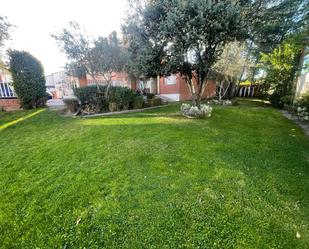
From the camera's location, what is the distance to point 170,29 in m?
6.45

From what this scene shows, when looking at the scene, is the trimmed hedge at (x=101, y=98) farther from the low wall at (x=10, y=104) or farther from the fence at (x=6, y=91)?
the fence at (x=6, y=91)

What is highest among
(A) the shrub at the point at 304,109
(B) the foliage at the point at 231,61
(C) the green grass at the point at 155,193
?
(B) the foliage at the point at 231,61

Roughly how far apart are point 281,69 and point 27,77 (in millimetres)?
17271

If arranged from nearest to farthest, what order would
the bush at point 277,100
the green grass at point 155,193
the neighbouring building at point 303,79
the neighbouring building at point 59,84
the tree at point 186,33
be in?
the green grass at point 155,193
the tree at point 186,33
the neighbouring building at point 303,79
the bush at point 277,100
the neighbouring building at point 59,84

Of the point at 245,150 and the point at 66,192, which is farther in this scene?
the point at 245,150

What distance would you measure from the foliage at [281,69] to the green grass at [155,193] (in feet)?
26.1

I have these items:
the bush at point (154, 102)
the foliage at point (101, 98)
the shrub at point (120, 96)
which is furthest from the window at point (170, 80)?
the foliage at point (101, 98)

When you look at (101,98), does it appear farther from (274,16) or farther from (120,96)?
(274,16)

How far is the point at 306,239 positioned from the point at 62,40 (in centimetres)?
1170

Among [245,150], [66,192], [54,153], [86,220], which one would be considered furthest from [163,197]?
[54,153]

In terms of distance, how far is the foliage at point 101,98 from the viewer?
1080cm

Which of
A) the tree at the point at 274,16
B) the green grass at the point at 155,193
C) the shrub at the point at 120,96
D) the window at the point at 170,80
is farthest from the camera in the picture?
the window at the point at 170,80

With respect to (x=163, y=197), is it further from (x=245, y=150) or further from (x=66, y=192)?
(x=245, y=150)

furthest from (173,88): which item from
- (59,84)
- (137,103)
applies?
(59,84)
